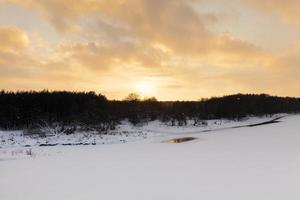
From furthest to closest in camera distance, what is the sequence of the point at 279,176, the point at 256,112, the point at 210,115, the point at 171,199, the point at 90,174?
the point at 256,112 < the point at 210,115 < the point at 90,174 < the point at 279,176 < the point at 171,199

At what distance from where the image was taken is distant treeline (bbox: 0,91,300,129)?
3184cm

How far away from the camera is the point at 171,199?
23.2 feet

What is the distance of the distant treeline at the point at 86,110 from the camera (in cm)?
3184

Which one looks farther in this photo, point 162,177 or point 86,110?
point 86,110

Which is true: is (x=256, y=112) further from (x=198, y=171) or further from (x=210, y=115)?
(x=198, y=171)

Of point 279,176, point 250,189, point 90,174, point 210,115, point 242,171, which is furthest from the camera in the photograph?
point 210,115

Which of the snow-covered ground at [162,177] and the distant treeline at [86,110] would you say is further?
the distant treeline at [86,110]

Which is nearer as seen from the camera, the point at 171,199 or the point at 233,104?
the point at 171,199

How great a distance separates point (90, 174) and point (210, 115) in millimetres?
40276

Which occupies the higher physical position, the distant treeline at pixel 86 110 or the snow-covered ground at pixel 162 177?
the distant treeline at pixel 86 110

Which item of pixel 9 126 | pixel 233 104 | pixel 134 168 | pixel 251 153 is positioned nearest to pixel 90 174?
pixel 134 168

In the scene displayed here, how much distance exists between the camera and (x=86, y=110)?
34.9 meters

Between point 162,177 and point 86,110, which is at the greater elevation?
point 86,110

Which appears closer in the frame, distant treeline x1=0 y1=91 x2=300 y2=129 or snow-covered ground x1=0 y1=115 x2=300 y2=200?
snow-covered ground x1=0 y1=115 x2=300 y2=200
